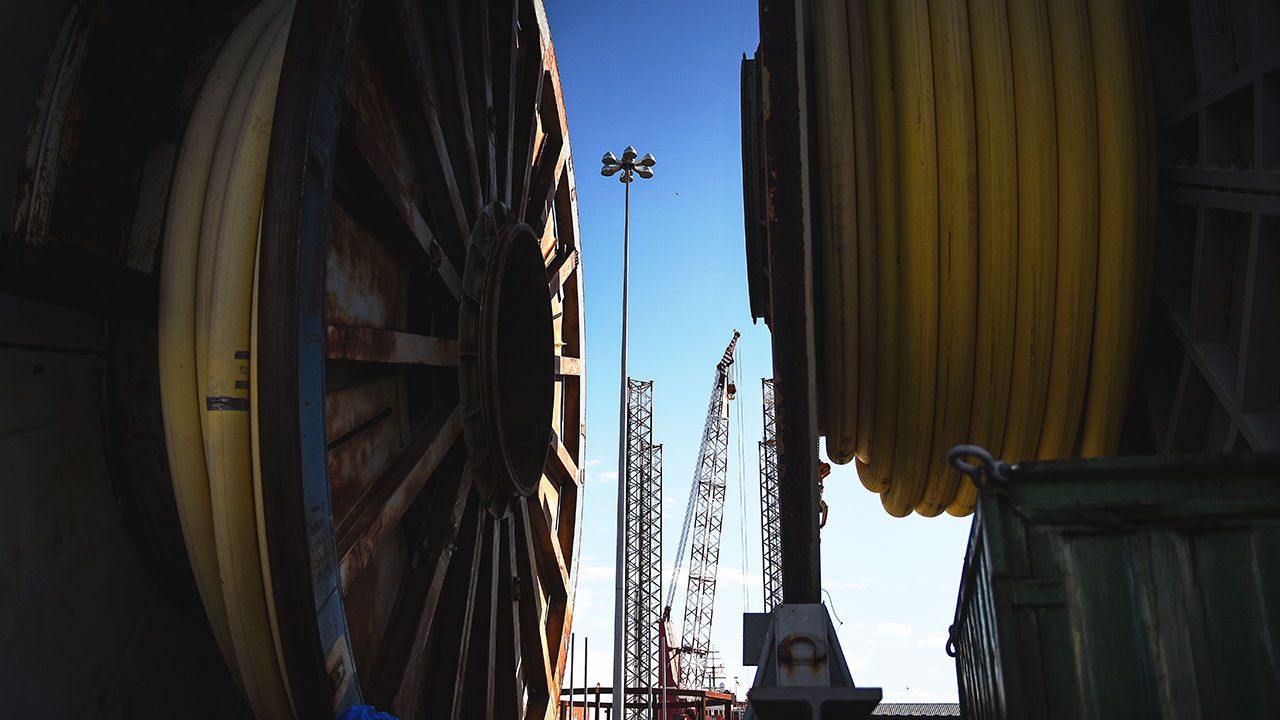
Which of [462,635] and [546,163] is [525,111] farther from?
[462,635]

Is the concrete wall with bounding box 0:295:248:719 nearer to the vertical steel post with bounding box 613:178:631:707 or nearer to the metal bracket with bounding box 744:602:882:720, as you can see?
the metal bracket with bounding box 744:602:882:720

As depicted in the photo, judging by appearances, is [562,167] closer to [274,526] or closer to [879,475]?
[879,475]

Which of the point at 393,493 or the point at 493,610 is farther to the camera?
the point at 493,610

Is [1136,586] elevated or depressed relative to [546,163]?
depressed

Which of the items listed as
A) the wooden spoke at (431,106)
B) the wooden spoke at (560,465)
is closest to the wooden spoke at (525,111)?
the wooden spoke at (431,106)

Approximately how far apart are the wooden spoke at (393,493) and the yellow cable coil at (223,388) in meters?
0.68

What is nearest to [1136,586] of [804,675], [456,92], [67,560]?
[804,675]

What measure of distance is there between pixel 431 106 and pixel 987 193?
10.2ft

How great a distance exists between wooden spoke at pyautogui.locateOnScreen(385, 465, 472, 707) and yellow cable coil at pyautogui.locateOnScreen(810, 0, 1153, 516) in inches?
94.4

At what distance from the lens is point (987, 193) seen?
565cm

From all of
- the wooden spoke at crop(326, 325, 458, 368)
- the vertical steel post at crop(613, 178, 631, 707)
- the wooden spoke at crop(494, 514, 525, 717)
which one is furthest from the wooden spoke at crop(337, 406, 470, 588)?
the vertical steel post at crop(613, 178, 631, 707)

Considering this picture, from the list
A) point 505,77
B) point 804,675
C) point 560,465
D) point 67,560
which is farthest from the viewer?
point 560,465

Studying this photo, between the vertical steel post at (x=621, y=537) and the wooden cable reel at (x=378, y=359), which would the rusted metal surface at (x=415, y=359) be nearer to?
the wooden cable reel at (x=378, y=359)

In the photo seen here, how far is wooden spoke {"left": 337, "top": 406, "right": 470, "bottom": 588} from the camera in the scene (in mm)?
4629
